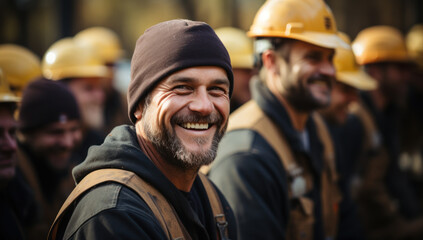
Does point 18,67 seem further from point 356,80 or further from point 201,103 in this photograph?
point 201,103

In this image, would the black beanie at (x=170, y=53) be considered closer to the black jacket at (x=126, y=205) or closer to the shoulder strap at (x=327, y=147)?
the black jacket at (x=126, y=205)

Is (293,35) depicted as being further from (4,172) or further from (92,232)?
(92,232)

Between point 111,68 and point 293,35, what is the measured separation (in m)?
5.54

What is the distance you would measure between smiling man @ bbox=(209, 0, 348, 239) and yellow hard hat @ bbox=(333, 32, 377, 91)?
2.00 metres

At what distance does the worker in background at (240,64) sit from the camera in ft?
24.2

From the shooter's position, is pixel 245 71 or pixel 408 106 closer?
pixel 245 71

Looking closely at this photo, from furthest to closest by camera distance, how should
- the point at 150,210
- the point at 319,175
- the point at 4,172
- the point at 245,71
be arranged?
the point at 245,71, the point at 319,175, the point at 4,172, the point at 150,210

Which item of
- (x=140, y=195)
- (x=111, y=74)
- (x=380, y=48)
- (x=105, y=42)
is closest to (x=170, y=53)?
(x=140, y=195)

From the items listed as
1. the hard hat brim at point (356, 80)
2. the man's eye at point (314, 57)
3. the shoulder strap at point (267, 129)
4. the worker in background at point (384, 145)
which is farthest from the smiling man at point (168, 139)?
the worker in background at point (384, 145)

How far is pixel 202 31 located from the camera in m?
2.76

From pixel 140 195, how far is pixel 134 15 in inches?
443

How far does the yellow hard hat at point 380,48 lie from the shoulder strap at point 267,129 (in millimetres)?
4082

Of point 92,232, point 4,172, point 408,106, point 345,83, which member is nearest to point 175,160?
point 92,232

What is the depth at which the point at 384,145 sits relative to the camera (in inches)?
301
